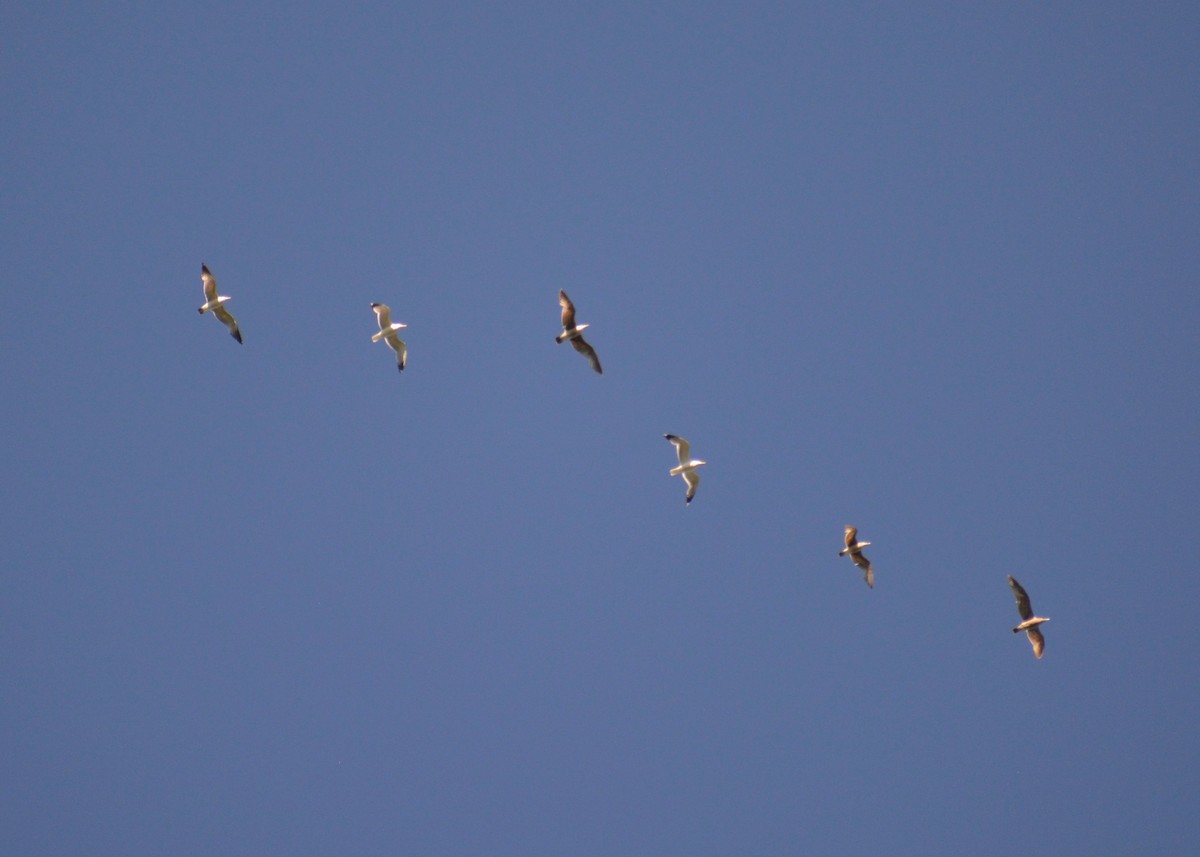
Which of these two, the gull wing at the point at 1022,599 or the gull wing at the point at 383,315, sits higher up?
the gull wing at the point at 383,315

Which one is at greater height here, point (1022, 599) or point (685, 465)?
point (685, 465)

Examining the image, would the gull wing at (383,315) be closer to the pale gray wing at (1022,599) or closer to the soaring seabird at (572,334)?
the soaring seabird at (572,334)

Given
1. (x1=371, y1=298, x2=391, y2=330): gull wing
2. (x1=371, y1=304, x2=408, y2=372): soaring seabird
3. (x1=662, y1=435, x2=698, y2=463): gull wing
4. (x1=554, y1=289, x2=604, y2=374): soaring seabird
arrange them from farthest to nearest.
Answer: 1. (x1=662, y1=435, x2=698, y2=463): gull wing
2. (x1=371, y1=304, x2=408, y2=372): soaring seabird
3. (x1=371, y1=298, x2=391, y2=330): gull wing
4. (x1=554, y1=289, x2=604, y2=374): soaring seabird

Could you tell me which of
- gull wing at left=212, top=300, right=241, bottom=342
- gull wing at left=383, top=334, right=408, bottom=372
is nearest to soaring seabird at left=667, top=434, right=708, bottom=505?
gull wing at left=383, top=334, right=408, bottom=372

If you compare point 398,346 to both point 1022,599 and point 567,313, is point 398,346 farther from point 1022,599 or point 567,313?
point 1022,599

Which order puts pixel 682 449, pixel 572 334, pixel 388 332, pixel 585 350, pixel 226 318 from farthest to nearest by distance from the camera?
pixel 682 449, pixel 388 332, pixel 226 318, pixel 585 350, pixel 572 334

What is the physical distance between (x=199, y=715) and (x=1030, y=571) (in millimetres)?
86776

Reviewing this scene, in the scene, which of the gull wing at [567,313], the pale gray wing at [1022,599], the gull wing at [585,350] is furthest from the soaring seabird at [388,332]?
the pale gray wing at [1022,599]

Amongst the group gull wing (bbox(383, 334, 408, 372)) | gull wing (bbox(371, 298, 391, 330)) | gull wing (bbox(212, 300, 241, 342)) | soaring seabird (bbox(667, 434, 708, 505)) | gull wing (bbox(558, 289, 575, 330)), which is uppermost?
gull wing (bbox(212, 300, 241, 342))

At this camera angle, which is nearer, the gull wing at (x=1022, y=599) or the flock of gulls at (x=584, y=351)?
the flock of gulls at (x=584, y=351)

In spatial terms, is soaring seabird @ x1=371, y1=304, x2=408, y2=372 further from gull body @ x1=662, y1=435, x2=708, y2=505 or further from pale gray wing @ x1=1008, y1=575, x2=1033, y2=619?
pale gray wing @ x1=1008, y1=575, x2=1033, y2=619

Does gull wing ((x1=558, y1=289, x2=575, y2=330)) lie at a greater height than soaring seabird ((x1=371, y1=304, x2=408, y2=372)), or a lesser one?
lesser

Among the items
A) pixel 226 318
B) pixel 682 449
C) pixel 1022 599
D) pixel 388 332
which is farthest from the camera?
pixel 682 449

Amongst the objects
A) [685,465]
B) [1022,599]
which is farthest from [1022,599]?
[685,465]
